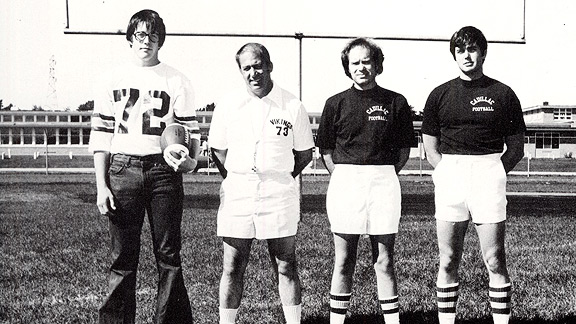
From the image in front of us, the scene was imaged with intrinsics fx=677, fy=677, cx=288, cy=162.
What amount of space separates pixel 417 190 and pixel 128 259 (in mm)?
13550

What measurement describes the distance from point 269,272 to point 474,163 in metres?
2.35

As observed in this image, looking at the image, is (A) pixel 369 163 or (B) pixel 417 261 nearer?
A: (A) pixel 369 163

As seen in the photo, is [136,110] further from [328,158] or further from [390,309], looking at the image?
[390,309]

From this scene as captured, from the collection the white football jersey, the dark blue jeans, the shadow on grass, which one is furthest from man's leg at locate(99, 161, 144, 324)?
the shadow on grass

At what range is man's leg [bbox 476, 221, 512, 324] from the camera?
11.4ft

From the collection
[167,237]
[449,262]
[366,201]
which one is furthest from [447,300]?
[167,237]

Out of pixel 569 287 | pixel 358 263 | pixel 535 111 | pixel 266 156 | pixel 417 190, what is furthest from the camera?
pixel 535 111

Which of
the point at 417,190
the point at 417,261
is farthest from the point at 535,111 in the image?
the point at 417,261

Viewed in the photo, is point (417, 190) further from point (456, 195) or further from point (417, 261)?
point (456, 195)

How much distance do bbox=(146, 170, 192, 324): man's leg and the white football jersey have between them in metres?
0.17

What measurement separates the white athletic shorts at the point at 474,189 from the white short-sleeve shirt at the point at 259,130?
80 cm

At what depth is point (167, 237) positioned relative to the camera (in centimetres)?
345

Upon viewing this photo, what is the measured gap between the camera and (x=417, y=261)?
19.4ft

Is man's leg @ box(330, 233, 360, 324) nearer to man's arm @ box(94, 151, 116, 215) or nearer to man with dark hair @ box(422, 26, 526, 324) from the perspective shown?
man with dark hair @ box(422, 26, 526, 324)
